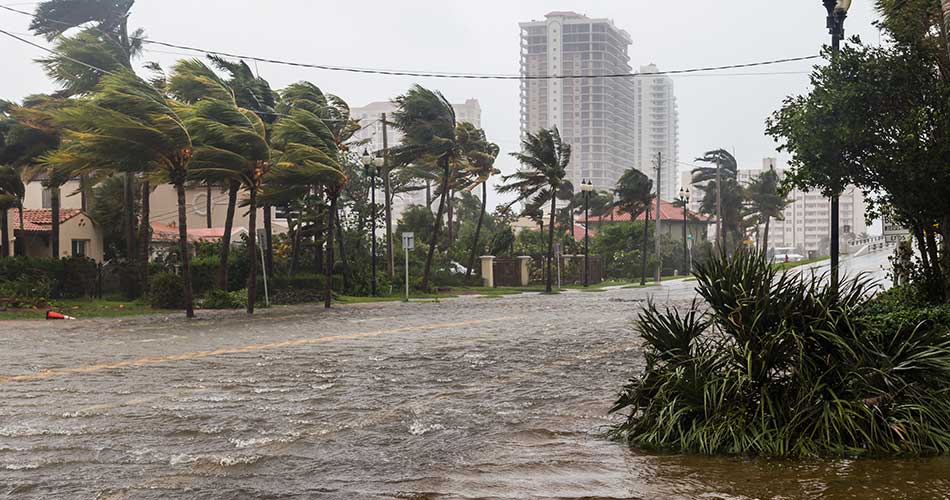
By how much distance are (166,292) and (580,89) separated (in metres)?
139

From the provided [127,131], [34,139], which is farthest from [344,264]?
[127,131]

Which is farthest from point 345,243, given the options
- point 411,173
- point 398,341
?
point 398,341

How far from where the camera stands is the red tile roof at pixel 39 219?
41831 mm

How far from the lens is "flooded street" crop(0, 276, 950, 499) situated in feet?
21.7

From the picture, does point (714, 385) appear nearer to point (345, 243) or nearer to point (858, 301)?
point (858, 301)

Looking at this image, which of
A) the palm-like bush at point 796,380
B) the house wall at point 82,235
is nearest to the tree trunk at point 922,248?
the palm-like bush at point 796,380

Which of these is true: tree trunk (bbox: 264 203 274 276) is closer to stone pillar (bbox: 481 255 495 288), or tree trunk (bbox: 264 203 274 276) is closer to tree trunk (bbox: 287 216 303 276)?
tree trunk (bbox: 287 216 303 276)

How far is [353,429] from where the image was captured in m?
8.95

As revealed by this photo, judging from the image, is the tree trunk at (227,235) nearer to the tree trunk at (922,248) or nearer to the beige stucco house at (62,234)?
the beige stucco house at (62,234)

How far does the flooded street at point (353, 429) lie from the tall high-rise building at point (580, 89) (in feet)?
491

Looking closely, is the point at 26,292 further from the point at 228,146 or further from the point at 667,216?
the point at 667,216

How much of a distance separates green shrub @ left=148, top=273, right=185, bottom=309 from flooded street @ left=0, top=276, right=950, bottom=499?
41.6 feet

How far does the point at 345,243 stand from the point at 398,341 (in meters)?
27.3

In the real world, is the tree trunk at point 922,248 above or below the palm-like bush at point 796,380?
above
